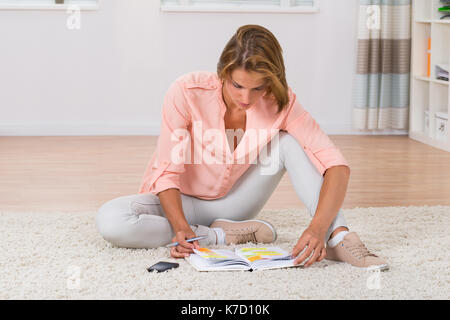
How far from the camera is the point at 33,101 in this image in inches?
186

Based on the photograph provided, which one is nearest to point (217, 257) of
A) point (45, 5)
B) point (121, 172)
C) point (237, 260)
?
point (237, 260)

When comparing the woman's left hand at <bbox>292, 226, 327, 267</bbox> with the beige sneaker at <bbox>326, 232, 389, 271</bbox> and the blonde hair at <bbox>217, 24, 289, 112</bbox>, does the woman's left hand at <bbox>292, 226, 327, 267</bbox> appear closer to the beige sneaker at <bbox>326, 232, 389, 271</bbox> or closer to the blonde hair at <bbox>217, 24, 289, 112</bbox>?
the beige sneaker at <bbox>326, 232, 389, 271</bbox>

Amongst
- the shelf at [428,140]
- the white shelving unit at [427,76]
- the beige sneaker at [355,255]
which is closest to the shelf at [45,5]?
the white shelving unit at [427,76]

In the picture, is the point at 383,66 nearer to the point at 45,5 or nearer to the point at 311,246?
the point at 45,5

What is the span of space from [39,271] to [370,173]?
2.07 m

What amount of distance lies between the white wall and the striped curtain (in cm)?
16

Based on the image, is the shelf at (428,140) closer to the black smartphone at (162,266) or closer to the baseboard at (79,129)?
the baseboard at (79,129)

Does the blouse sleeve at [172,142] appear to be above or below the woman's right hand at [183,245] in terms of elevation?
above

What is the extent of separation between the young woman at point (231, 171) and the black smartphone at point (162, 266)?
0.06 meters

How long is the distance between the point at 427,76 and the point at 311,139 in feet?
9.44

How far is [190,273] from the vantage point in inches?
71.9

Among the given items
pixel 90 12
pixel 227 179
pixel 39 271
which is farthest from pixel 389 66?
pixel 39 271

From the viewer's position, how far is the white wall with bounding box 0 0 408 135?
4.68 meters

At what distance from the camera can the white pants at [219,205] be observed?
77.7 inches
